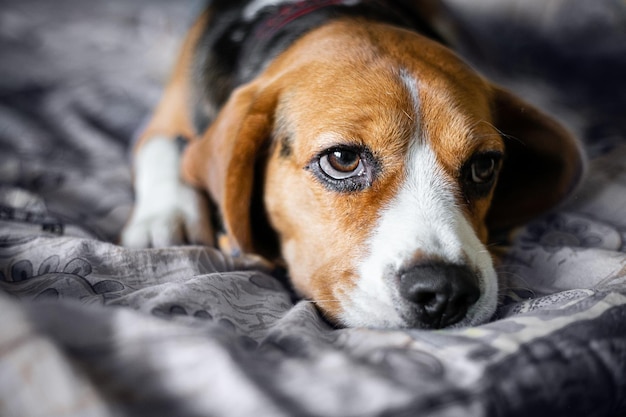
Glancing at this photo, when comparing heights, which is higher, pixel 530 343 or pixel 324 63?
pixel 324 63

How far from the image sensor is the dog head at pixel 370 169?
170 centimetres

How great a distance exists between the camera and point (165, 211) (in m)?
2.33

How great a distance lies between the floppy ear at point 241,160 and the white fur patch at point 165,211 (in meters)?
0.16

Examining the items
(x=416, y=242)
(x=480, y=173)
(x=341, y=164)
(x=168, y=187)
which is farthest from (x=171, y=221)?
(x=480, y=173)

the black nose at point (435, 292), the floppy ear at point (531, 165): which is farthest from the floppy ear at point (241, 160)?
the floppy ear at point (531, 165)

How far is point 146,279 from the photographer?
181cm

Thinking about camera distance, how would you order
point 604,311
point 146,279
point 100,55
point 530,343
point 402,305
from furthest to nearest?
point 100,55
point 146,279
point 402,305
point 604,311
point 530,343

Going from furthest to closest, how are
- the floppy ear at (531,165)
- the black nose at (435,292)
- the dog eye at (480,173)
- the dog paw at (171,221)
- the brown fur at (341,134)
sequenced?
the floppy ear at (531,165) → the dog paw at (171,221) → the dog eye at (480,173) → the brown fur at (341,134) → the black nose at (435,292)

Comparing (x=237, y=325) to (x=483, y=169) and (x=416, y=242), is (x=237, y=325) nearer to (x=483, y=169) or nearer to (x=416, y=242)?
(x=416, y=242)

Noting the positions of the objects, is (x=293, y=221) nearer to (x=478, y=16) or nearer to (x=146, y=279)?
(x=146, y=279)

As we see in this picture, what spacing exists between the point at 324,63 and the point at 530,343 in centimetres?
119

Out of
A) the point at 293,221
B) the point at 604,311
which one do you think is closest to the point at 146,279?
the point at 293,221

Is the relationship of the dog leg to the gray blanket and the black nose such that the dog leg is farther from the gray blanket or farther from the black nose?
the black nose

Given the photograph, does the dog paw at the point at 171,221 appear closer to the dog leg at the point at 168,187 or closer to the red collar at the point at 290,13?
the dog leg at the point at 168,187
